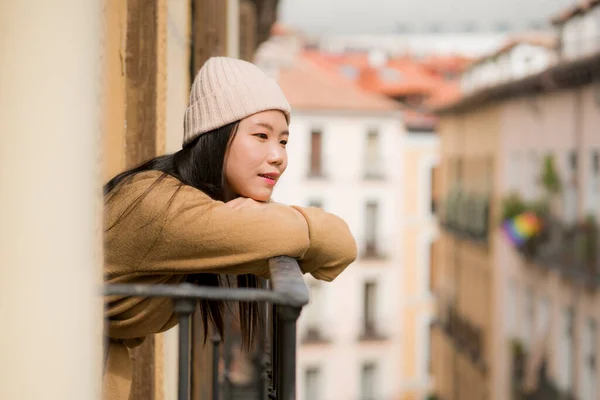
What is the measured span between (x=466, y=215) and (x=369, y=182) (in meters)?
10.9

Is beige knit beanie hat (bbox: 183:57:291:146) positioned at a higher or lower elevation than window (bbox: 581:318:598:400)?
higher

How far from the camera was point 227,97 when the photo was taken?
254 centimetres

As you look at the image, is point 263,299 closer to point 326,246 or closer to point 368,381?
point 326,246

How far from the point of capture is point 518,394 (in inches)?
897

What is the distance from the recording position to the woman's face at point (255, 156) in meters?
2.54

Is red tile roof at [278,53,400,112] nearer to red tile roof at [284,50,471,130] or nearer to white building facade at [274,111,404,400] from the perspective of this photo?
white building facade at [274,111,404,400]

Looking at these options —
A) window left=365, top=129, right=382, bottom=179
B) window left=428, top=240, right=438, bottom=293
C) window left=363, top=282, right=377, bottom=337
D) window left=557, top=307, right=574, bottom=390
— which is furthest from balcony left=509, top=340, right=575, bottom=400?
window left=428, top=240, right=438, bottom=293

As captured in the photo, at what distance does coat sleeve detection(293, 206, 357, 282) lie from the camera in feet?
8.07

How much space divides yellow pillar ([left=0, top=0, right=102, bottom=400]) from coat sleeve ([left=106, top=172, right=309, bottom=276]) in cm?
65

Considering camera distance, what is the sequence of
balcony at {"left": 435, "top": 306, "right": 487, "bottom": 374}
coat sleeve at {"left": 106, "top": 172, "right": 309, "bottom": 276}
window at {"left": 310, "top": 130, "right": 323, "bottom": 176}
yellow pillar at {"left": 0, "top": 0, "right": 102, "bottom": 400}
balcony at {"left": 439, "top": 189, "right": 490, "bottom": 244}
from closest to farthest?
yellow pillar at {"left": 0, "top": 0, "right": 102, "bottom": 400}
coat sleeve at {"left": 106, "top": 172, "right": 309, "bottom": 276}
balcony at {"left": 439, "top": 189, "right": 490, "bottom": 244}
balcony at {"left": 435, "top": 306, "right": 487, "bottom": 374}
window at {"left": 310, "top": 130, "right": 323, "bottom": 176}

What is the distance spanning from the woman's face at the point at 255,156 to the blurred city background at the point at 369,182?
45cm

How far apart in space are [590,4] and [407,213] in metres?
19.7

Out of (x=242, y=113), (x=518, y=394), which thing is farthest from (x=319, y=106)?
(x=242, y=113)

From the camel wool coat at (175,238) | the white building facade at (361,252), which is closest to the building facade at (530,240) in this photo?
the white building facade at (361,252)
